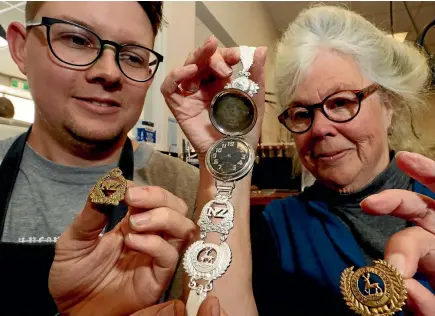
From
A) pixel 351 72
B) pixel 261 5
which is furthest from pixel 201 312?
pixel 261 5

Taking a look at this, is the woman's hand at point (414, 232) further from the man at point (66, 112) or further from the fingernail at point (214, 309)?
the man at point (66, 112)

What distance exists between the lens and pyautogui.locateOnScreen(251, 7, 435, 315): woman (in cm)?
114

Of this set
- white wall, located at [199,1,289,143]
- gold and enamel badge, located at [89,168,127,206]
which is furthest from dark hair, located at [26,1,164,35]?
white wall, located at [199,1,289,143]

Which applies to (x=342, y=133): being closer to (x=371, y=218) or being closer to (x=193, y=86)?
(x=371, y=218)

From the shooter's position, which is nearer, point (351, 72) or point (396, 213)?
point (396, 213)

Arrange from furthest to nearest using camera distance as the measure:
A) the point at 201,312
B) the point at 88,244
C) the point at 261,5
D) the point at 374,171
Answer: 1. the point at 261,5
2. the point at 374,171
3. the point at 88,244
4. the point at 201,312

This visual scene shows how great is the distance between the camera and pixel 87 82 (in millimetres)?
1049

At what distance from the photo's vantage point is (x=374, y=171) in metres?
1.20

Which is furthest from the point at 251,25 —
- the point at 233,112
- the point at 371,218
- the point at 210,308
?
the point at 210,308

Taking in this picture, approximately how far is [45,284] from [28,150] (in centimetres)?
48

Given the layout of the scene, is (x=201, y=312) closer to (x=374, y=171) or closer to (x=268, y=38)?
(x=374, y=171)

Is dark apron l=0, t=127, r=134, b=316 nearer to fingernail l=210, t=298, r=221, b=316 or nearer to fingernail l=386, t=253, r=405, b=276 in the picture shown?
fingernail l=210, t=298, r=221, b=316

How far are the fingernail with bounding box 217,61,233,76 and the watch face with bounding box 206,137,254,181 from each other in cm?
15

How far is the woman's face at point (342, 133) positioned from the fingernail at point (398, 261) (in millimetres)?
647
